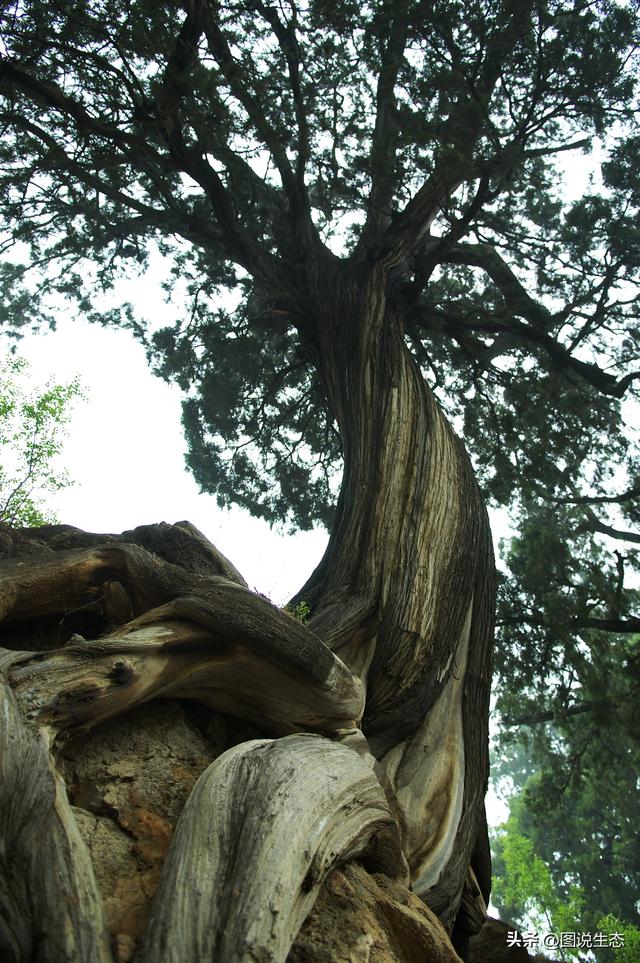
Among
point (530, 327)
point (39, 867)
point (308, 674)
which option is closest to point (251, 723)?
point (308, 674)

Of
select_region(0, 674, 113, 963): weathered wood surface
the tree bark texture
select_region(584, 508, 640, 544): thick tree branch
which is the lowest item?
select_region(0, 674, 113, 963): weathered wood surface

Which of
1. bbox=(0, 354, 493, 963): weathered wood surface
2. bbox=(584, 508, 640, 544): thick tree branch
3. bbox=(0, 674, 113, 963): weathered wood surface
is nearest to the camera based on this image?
bbox=(0, 674, 113, 963): weathered wood surface

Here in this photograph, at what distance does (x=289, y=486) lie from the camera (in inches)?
325

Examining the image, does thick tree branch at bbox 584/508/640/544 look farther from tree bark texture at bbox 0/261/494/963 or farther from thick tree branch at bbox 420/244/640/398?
tree bark texture at bbox 0/261/494/963

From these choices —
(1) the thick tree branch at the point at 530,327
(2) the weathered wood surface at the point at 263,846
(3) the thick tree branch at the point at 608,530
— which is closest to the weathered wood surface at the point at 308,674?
(2) the weathered wood surface at the point at 263,846

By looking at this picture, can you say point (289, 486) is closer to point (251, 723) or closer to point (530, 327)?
point (530, 327)

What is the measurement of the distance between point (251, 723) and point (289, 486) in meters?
5.52

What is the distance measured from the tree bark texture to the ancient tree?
11 mm

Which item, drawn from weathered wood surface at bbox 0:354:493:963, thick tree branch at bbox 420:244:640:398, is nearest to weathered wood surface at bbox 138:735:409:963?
weathered wood surface at bbox 0:354:493:963

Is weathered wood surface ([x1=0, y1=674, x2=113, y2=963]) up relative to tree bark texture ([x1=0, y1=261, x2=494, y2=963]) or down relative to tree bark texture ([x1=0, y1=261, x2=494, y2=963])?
down

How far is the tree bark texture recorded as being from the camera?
64.3 inches

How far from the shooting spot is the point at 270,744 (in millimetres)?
2246

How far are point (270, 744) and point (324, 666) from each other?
0.46m

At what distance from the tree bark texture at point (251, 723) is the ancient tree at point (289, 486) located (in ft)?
0.03
